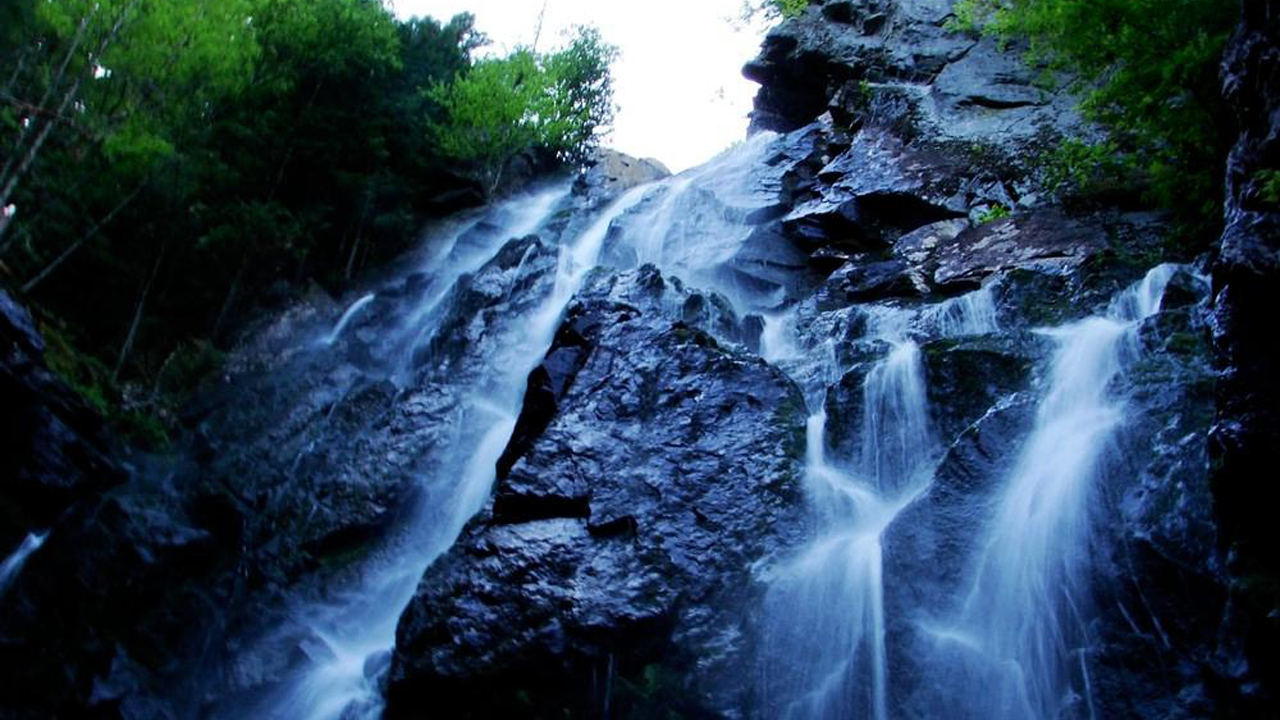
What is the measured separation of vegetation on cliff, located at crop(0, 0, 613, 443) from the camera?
14.3 metres

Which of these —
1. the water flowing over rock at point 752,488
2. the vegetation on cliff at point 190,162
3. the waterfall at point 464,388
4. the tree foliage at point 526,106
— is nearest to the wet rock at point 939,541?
the water flowing over rock at point 752,488

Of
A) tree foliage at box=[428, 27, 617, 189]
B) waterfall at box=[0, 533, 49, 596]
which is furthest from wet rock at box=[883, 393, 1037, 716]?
tree foliage at box=[428, 27, 617, 189]

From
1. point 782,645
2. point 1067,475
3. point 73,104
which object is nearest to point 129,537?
point 73,104

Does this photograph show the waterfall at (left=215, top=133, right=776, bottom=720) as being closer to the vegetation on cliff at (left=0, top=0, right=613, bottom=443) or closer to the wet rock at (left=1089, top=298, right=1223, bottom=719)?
the vegetation on cliff at (left=0, top=0, right=613, bottom=443)

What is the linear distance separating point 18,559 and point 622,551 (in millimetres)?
8106

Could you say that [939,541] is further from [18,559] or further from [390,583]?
[18,559]

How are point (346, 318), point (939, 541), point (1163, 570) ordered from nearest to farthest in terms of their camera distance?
1. point (1163, 570)
2. point (939, 541)
3. point (346, 318)

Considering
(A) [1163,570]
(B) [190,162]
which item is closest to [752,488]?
(A) [1163,570]

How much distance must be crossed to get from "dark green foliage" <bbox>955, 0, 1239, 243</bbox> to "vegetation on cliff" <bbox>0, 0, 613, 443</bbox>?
13.7 meters

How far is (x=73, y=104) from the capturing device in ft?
47.7

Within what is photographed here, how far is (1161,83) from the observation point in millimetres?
10266

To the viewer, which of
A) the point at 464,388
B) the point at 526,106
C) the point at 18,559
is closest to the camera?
the point at 18,559

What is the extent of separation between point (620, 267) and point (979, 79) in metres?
8.60

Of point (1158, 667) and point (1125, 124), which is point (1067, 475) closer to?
point (1158, 667)
